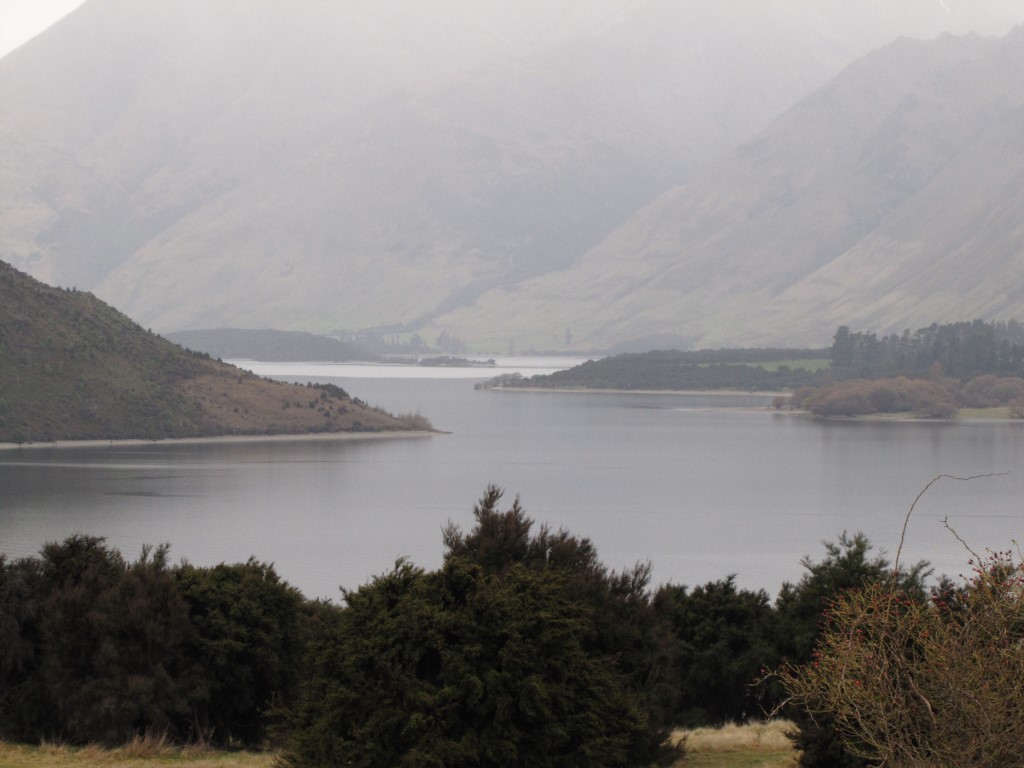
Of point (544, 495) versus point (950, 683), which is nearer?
point (950, 683)

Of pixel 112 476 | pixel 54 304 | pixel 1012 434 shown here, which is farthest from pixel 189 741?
pixel 1012 434

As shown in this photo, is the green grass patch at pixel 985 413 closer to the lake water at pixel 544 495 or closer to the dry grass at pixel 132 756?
the lake water at pixel 544 495

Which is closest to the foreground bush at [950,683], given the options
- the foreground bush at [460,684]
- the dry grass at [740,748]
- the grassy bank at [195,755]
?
the foreground bush at [460,684]

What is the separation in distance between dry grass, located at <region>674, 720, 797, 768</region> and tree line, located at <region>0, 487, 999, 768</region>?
0.57 meters

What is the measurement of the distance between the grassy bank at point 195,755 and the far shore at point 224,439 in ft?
325

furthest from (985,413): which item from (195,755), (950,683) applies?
(950,683)

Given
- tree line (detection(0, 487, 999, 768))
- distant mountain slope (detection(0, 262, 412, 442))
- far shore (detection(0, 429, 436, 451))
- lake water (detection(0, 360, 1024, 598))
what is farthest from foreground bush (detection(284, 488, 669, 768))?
distant mountain slope (detection(0, 262, 412, 442))

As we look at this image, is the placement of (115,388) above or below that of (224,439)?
above

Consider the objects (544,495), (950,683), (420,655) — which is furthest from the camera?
(544,495)

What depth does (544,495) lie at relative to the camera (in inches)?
3664

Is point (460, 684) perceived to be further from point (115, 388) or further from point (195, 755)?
point (115, 388)

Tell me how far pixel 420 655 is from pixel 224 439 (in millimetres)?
115001

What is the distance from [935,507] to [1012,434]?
73216 millimetres

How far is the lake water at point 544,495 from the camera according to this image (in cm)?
6550
